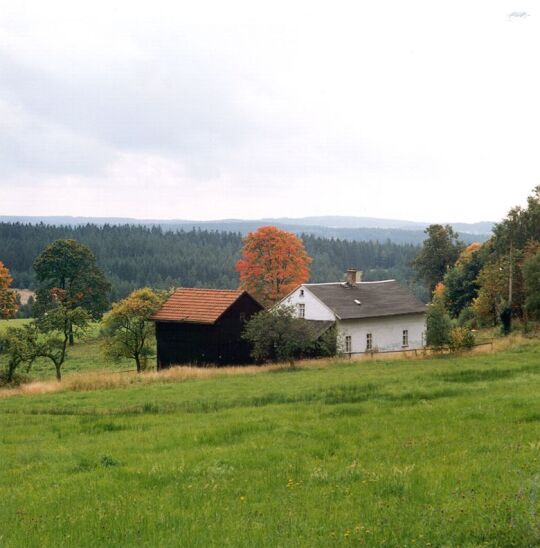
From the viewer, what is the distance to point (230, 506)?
391 inches

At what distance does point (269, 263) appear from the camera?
229ft

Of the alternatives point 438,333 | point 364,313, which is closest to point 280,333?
point 438,333

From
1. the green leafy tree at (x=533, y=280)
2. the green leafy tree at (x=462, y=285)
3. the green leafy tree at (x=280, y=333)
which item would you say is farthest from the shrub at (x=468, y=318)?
the green leafy tree at (x=280, y=333)

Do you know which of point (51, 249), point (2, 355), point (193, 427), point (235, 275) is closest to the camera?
point (193, 427)

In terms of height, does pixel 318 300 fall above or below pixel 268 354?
above

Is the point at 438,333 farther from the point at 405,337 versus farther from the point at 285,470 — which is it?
the point at 285,470

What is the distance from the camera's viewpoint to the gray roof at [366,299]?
52750 mm

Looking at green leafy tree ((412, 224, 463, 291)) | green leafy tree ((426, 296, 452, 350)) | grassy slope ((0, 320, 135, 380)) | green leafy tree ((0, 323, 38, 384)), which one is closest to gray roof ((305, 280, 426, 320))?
green leafy tree ((426, 296, 452, 350))

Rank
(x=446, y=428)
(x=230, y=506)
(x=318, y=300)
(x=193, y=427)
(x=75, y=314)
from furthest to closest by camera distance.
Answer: (x=318, y=300), (x=75, y=314), (x=193, y=427), (x=446, y=428), (x=230, y=506)

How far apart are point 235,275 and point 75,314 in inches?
5432

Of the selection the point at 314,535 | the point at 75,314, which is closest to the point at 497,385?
the point at 314,535

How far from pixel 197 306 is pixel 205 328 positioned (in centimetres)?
211

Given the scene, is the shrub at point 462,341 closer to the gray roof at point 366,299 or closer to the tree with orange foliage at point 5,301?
the gray roof at point 366,299

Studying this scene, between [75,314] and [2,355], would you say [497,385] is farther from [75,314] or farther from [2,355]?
[75,314]
